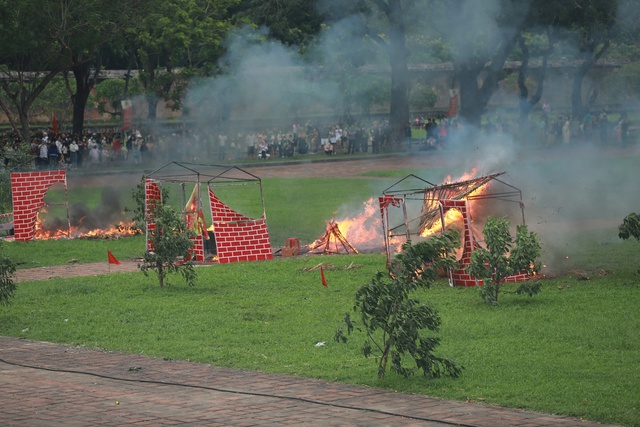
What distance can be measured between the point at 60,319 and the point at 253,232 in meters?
6.04

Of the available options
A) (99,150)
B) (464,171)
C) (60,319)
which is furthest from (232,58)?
(60,319)

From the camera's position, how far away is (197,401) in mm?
8969

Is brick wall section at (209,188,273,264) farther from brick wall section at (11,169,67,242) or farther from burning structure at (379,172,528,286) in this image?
brick wall section at (11,169,67,242)

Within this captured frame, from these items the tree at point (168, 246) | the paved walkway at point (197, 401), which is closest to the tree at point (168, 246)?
the tree at point (168, 246)

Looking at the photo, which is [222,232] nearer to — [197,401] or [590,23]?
[197,401]

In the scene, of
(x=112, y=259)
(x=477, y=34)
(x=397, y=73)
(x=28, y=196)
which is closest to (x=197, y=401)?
(x=112, y=259)

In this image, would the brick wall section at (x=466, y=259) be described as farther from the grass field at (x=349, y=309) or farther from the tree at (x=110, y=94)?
the tree at (x=110, y=94)

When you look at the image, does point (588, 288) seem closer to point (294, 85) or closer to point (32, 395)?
point (32, 395)

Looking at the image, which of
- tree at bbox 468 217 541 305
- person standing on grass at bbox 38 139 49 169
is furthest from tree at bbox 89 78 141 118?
tree at bbox 468 217 541 305

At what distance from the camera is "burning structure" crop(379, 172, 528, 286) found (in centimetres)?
1495

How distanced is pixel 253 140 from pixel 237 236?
875 inches

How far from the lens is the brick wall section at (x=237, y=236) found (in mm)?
18375

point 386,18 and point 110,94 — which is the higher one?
point 386,18

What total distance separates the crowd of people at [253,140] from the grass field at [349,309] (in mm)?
17304
